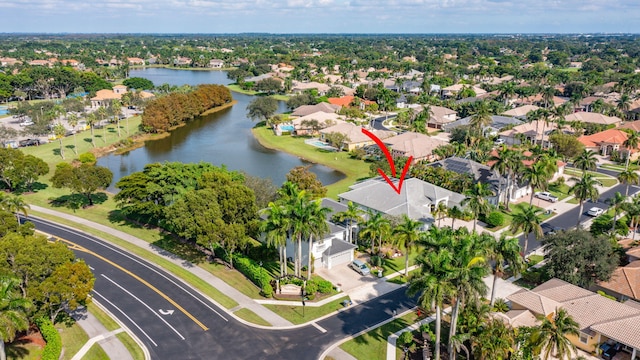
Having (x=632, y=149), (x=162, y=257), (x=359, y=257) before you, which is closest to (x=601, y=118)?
(x=632, y=149)

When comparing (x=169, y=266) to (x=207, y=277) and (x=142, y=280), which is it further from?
(x=207, y=277)

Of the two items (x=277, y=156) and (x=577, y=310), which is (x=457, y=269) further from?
(x=277, y=156)

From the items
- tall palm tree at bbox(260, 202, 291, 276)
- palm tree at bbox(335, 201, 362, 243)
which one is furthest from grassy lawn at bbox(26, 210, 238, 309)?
palm tree at bbox(335, 201, 362, 243)

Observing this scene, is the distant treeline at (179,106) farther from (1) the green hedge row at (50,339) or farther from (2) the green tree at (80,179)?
(1) the green hedge row at (50,339)

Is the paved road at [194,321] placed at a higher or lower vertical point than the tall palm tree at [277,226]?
lower

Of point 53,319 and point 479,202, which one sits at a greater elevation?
point 479,202

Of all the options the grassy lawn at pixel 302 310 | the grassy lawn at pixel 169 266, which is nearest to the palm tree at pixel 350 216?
the grassy lawn at pixel 302 310

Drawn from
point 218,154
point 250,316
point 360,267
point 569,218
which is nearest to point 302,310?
point 250,316
